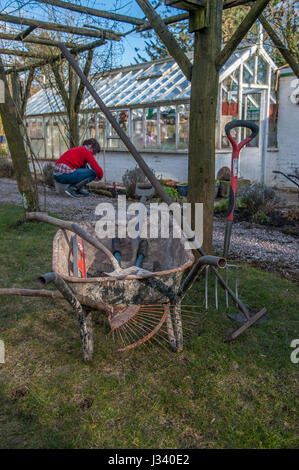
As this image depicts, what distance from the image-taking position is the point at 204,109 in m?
3.28

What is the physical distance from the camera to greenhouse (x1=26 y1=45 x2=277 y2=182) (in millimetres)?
9203

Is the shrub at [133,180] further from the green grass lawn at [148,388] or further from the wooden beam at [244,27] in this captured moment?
the green grass lawn at [148,388]

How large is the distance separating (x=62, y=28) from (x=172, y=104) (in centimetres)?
454

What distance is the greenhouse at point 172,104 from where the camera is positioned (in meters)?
9.20

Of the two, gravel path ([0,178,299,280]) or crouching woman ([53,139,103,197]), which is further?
crouching woman ([53,139,103,197])

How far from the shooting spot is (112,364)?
252 cm

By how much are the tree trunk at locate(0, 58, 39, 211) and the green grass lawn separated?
2.75m

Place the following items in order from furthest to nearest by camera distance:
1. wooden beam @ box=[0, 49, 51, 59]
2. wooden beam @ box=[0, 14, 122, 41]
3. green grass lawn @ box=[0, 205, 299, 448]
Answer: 1. wooden beam @ box=[0, 49, 51, 59]
2. wooden beam @ box=[0, 14, 122, 41]
3. green grass lawn @ box=[0, 205, 299, 448]

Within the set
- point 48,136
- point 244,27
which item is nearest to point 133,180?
point 244,27

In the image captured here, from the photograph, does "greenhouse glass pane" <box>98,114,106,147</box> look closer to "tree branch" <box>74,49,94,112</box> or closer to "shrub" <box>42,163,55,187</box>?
"shrub" <box>42,163,55,187</box>

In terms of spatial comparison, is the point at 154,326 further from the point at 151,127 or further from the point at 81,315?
the point at 151,127

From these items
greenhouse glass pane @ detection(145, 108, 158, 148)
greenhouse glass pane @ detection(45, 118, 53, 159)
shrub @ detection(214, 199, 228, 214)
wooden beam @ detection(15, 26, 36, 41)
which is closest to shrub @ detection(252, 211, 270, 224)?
shrub @ detection(214, 199, 228, 214)
